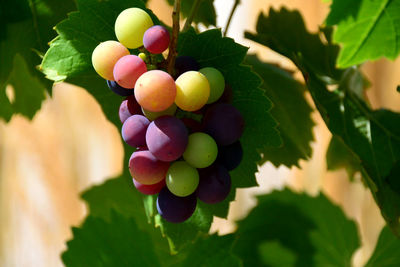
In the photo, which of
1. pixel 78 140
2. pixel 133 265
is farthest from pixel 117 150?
pixel 133 265

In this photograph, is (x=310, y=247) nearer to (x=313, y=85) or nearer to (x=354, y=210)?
(x=313, y=85)

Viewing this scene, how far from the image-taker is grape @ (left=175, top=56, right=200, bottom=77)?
40 cm

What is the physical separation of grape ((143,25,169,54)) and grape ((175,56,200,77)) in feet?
0.09

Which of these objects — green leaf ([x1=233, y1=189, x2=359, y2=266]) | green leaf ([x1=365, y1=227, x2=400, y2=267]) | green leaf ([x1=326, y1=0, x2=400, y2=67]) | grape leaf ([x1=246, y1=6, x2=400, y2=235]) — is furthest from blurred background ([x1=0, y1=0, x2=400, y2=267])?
green leaf ([x1=326, y1=0, x2=400, y2=67])

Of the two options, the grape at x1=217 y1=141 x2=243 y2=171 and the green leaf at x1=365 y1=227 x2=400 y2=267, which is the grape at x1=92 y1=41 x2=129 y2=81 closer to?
the grape at x1=217 y1=141 x2=243 y2=171

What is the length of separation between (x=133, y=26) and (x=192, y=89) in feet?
0.24

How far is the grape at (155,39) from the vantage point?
0.37 metres

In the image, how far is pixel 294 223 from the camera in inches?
31.5

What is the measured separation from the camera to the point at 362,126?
563mm

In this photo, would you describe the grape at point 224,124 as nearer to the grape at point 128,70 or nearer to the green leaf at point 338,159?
the grape at point 128,70

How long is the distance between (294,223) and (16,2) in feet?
1.74

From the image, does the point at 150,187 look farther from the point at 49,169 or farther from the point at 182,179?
the point at 49,169

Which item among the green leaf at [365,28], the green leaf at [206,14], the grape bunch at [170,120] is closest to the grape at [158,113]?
the grape bunch at [170,120]

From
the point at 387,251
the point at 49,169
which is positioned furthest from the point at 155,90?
the point at 49,169
